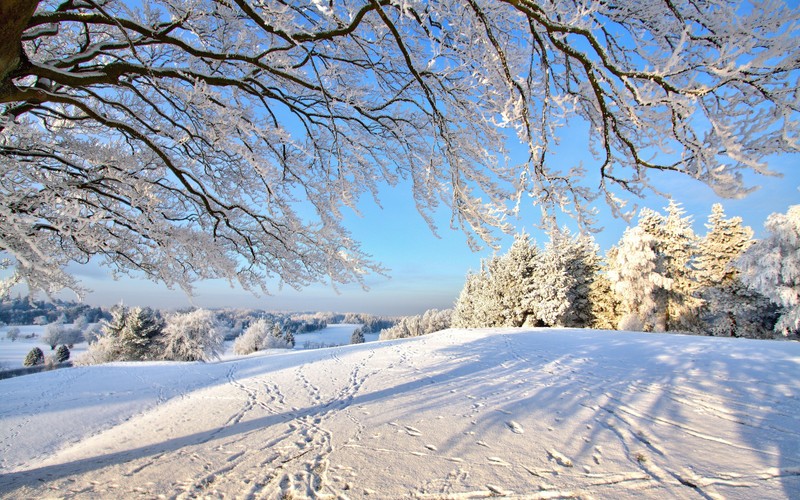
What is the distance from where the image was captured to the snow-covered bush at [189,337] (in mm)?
23094

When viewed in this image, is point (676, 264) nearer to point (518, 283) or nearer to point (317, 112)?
point (518, 283)

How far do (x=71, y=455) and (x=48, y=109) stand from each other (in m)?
4.30

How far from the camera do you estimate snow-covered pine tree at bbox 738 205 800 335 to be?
13.5m

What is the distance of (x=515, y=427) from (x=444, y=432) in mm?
790

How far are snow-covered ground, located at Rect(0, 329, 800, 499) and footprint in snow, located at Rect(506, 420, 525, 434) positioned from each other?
30 mm

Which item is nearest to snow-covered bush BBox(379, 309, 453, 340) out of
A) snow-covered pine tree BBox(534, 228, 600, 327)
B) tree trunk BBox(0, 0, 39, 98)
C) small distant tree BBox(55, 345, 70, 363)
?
snow-covered pine tree BBox(534, 228, 600, 327)

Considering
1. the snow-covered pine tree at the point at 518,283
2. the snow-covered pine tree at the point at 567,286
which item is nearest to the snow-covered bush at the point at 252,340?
the snow-covered pine tree at the point at 518,283

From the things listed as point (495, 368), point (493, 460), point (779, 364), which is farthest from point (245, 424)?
point (779, 364)

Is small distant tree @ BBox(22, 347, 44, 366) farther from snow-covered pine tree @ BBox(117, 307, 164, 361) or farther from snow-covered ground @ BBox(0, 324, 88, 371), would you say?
snow-covered pine tree @ BBox(117, 307, 164, 361)

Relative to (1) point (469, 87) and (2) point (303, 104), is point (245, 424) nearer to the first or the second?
(2) point (303, 104)

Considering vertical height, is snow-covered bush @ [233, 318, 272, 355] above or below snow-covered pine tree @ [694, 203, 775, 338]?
below

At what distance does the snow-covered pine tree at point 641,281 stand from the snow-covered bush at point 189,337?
89.1ft

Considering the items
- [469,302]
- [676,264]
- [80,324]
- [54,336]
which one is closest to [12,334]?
[80,324]

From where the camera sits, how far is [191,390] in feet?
24.0
